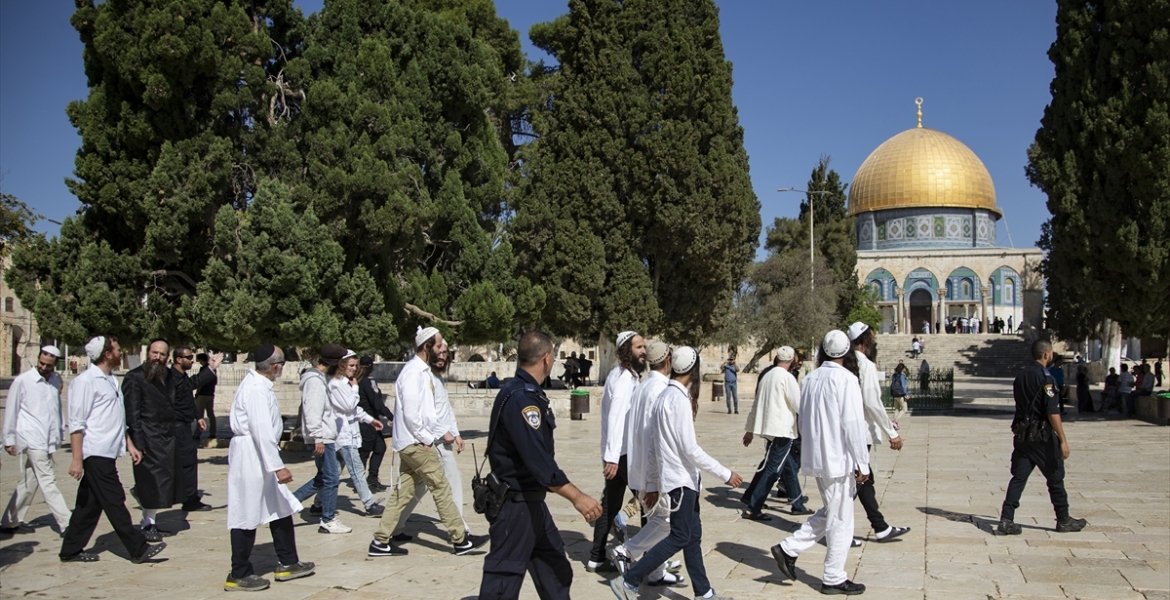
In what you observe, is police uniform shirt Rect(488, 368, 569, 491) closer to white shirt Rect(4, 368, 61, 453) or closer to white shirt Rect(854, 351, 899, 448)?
white shirt Rect(854, 351, 899, 448)

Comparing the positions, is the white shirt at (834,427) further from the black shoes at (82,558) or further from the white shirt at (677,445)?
the black shoes at (82,558)

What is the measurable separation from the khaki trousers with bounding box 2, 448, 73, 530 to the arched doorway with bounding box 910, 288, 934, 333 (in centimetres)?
6235

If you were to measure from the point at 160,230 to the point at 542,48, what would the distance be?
2238 centimetres

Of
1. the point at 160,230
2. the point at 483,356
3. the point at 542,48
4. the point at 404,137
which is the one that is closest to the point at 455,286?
the point at 404,137

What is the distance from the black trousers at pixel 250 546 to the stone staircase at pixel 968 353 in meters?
43.4

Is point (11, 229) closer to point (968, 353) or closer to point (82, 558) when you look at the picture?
point (82, 558)

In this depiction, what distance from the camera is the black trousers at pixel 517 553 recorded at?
442 centimetres

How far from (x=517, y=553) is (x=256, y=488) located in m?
2.43

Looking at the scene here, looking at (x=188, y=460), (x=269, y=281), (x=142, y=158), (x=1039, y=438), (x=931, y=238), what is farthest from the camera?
(x=931, y=238)

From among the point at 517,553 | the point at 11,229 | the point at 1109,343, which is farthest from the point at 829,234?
the point at 517,553

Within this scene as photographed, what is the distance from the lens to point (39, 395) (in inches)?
290

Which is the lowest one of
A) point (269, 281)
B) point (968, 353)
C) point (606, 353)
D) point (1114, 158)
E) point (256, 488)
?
point (256, 488)

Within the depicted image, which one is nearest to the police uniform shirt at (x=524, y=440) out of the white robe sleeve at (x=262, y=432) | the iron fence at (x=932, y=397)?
the white robe sleeve at (x=262, y=432)

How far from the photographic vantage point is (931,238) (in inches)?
2606
